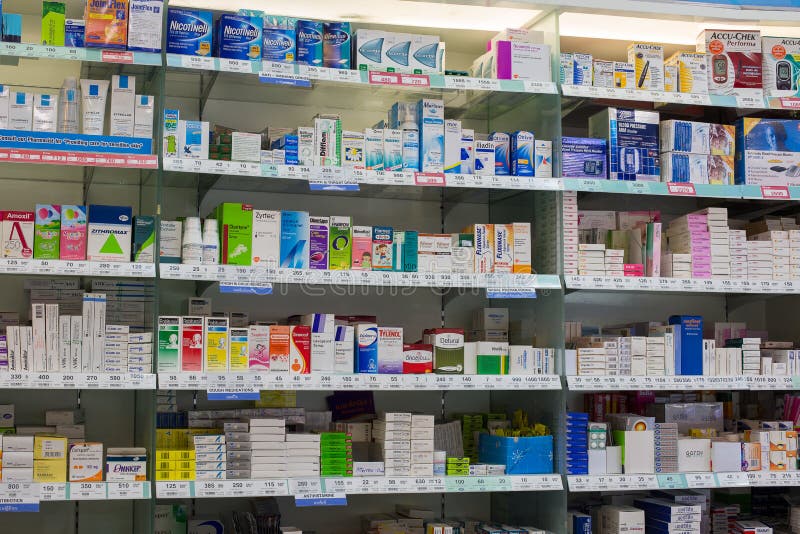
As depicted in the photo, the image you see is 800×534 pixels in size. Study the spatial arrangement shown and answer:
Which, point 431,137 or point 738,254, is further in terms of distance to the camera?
point 738,254

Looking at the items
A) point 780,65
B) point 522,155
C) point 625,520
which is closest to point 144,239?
point 522,155

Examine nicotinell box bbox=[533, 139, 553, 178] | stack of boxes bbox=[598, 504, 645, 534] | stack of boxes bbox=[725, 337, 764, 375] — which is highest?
nicotinell box bbox=[533, 139, 553, 178]

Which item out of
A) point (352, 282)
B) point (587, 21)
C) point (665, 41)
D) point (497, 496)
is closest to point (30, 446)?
point (352, 282)

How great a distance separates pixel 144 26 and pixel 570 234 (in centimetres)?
235

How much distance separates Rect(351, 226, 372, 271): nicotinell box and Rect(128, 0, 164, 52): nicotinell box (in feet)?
4.27

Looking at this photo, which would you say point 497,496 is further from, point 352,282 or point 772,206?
point 772,206

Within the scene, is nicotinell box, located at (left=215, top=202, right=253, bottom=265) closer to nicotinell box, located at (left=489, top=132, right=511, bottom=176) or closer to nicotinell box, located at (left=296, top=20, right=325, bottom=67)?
nicotinell box, located at (left=296, top=20, right=325, bottom=67)

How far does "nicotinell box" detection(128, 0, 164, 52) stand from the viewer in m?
4.54

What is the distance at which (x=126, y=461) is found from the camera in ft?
14.4

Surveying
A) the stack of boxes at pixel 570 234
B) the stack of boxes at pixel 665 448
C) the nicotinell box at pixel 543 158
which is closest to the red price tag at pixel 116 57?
the nicotinell box at pixel 543 158

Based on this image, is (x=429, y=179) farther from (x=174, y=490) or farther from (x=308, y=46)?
(x=174, y=490)

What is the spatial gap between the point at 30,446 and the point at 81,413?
605 mm

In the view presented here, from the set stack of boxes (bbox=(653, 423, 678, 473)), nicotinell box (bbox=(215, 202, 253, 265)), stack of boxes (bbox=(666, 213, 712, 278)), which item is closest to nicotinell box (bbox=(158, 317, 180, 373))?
nicotinell box (bbox=(215, 202, 253, 265))

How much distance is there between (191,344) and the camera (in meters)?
4.55
